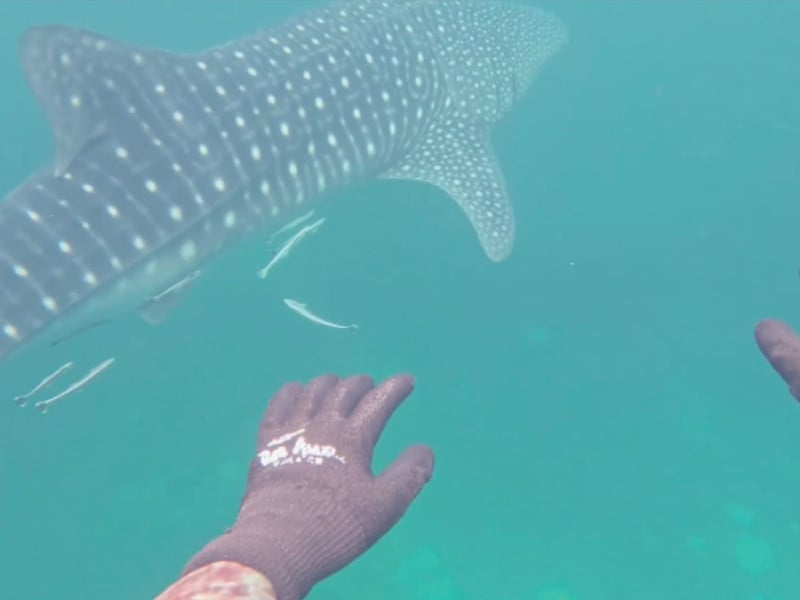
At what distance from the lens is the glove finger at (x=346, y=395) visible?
3.22 meters

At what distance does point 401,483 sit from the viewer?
2986mm

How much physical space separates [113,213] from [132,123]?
0.68 metres

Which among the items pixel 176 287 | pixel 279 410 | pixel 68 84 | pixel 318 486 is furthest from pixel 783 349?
pixel 68 84

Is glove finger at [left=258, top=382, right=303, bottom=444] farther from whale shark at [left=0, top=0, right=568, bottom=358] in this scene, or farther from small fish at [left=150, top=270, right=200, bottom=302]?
small fish at [left=150, top=270, right=200, bottom=302]

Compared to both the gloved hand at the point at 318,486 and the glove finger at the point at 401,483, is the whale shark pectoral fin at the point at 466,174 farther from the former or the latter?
the glove finger at the point at 401,483

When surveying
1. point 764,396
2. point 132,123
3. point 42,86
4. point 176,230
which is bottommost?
point 764,396

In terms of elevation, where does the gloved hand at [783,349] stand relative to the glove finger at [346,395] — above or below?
below

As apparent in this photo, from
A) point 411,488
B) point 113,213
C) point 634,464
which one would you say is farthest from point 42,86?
point 634,464

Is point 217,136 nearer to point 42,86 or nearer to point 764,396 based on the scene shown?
point 42,86

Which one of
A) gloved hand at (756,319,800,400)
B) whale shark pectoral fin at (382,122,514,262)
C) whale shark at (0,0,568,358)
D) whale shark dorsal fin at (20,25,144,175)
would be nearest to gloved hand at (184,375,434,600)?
gloved hand at (756,319,800,400)

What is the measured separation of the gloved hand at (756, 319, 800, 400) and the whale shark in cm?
402

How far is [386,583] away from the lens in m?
8.09

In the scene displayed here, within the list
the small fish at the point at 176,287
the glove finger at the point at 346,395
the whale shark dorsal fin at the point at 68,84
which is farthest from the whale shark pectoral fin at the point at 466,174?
the glove finger at the point at 346,395

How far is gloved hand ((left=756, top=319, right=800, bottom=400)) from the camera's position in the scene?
2744 mm
